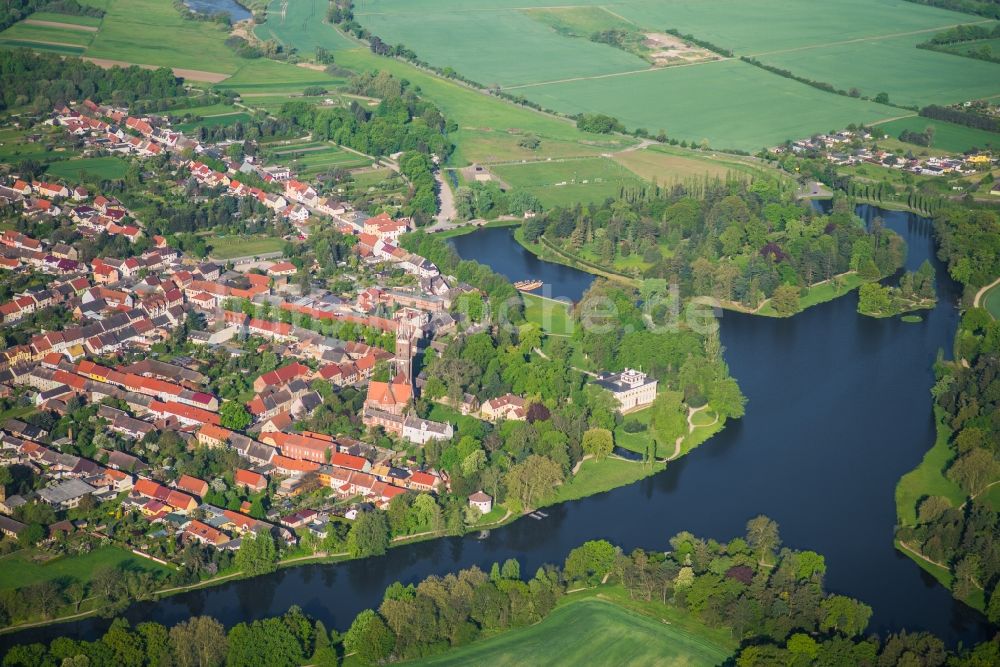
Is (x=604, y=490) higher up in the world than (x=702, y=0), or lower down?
lower down

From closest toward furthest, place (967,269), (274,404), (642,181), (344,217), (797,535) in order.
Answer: (797,535), (274,404), (967,269), (344,217), (642,181)

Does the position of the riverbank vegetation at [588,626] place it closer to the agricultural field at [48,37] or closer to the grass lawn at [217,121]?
the grass lawn at [217,121]

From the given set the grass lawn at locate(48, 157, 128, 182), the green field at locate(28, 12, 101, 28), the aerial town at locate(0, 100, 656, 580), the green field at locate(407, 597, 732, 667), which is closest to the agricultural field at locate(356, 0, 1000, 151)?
the green field at locate(28, 12, 101, 28)

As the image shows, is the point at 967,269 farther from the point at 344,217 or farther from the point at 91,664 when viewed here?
the point at 91,664

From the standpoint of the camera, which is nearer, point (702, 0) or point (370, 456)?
point (370, 456)

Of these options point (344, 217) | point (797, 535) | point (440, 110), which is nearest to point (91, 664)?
point (797, 535)

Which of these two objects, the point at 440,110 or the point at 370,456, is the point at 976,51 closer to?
the point at 440,110

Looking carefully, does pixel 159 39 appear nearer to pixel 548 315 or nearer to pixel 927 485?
pixel 548 315

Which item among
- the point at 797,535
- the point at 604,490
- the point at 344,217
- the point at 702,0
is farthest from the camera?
the point at 702,0

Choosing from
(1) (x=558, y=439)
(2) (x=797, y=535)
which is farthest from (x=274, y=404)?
(2) (x=797, y=535)
